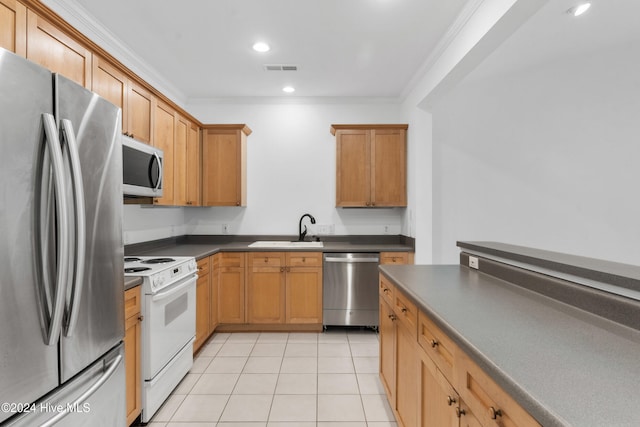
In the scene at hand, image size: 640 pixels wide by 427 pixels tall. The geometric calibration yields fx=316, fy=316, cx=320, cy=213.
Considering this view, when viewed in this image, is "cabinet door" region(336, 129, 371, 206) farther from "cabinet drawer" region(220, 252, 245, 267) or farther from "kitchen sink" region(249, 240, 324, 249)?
"cabinet drawer" region(220, 252, 245, 267)

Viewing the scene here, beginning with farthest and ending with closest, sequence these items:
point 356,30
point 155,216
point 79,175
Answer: point 155,216, point 356,30, point 79,175

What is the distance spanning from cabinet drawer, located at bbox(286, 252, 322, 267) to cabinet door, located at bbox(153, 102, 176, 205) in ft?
4.39

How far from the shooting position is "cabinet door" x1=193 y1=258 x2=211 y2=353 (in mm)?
2939

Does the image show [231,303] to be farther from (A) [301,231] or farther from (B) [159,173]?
(B) [159,173]

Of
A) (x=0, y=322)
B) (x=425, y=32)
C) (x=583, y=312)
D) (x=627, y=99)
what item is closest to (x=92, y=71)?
(x=0, y=322)

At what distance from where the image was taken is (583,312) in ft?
4.02

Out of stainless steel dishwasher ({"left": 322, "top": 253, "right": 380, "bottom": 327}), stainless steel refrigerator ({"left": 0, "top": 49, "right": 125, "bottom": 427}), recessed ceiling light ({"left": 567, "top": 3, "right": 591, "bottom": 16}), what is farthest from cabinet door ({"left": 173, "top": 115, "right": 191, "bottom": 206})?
recessed ceiling light ({"left": 567, "top": 3, "right": 591, "bottom": 16})

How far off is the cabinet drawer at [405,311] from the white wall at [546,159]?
1808 millimetres

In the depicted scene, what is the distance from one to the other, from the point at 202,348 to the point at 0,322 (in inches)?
94.9

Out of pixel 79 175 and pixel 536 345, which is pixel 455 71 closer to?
pixel 536 345

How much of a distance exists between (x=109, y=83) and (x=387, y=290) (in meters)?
2.35

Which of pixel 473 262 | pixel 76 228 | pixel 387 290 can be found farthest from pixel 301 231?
pixel 76 228

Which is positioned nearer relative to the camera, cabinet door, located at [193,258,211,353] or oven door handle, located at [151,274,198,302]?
oven door handle, located at [151,274,198,302]

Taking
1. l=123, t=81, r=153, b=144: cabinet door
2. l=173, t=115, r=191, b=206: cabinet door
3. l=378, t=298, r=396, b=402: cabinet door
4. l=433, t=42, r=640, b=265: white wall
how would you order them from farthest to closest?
l=433, t=42, r=640, b=265: white wall, l=173, t=115, r=191, b=206: cabinet door, l=123, t=81, r=153, b=144: cabinet door, l=378, t=298, r=396, b=402: cabinet door
